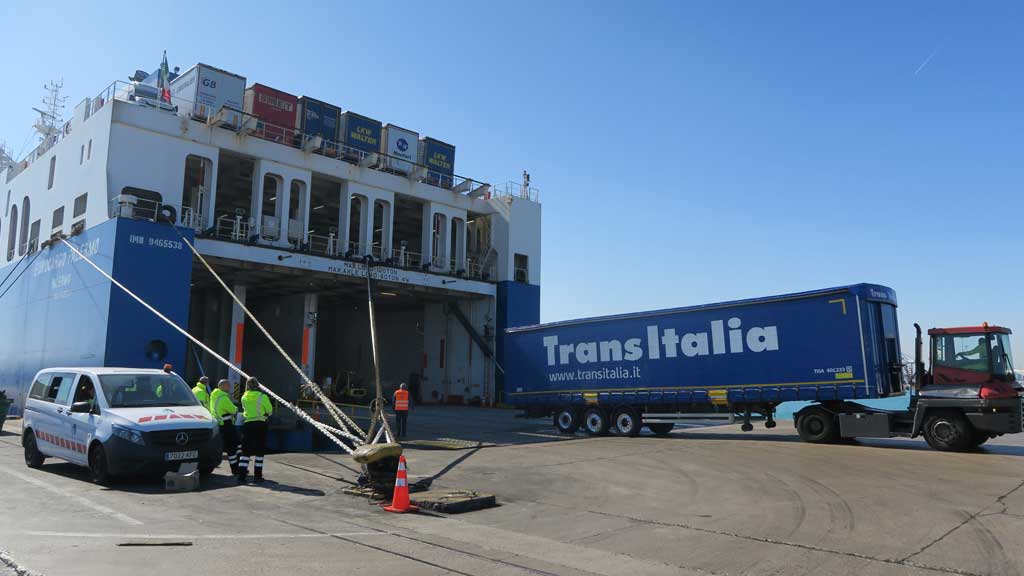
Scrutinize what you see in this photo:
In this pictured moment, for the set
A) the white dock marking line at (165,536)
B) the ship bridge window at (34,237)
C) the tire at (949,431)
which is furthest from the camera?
the ship bridge window at (34,237)

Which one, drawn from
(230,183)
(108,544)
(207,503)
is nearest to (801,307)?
(207,503)

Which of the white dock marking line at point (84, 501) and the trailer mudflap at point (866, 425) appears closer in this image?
the white dock marking line at point (84, 501)

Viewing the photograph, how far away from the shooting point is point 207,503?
8.68 metres

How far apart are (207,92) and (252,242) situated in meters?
7.91

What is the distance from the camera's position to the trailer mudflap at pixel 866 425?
1526 cm

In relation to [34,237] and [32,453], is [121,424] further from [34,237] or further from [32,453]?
[34,237]

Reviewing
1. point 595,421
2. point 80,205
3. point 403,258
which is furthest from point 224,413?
point 403,258

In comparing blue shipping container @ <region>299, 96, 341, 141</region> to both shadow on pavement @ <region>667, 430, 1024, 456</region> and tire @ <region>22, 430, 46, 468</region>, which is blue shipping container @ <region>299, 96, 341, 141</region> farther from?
tire @ <region>22, 430, 46, 468</region>

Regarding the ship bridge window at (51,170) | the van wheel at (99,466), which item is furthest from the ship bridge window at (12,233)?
the van wheel at (99,466)

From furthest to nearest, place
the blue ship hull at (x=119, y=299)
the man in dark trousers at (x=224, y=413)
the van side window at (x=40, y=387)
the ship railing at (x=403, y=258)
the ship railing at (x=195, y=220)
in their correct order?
the ship railing at (x=403, y=258), the ship railing at (x=195, y=220), the blue ship hull at (x=119, y=299), the van side window at (x=40, y=387), the man in dark trousers at (x=224, y=413)

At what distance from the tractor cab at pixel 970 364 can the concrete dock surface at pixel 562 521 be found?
1383 millimetres

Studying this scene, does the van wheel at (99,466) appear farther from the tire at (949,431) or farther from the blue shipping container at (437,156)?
the blue shipping container at (437,156)

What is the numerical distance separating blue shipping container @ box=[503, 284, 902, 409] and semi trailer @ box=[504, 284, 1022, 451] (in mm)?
29

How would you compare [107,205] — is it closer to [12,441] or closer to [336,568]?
[12,441]
